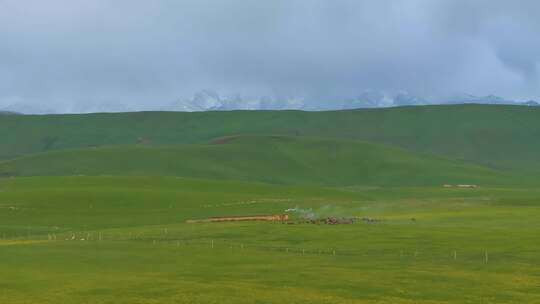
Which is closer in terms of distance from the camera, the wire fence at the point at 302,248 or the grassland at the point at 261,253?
the grassland at the point at 261,253

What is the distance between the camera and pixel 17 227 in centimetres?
10094

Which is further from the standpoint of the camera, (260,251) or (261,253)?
(260,251)

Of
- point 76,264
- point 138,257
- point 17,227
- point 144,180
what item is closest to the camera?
point 76,264

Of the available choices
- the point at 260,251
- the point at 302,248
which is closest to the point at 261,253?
the point at 260,251

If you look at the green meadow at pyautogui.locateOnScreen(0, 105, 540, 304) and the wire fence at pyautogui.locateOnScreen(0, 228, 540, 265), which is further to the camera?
the wire fence at pyautogui.locateOnScreen(0, 228, 540, 265)

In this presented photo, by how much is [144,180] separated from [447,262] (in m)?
115

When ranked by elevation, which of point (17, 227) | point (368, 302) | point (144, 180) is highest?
point (144, 180)

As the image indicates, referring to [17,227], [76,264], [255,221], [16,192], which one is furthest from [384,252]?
[16,192]

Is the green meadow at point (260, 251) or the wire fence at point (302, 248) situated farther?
the wire fence at point (302, 248)

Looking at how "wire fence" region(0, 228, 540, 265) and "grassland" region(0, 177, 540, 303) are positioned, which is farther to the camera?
"wire fence" region(0, 228, 540, 265)

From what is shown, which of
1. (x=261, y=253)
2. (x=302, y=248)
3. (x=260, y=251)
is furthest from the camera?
(x=302, y=248)

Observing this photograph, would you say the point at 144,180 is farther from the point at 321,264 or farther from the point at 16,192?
the point at 321,264

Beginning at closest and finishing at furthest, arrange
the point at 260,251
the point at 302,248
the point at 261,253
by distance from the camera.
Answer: the point at 261,253, the point at 260,251, the point at 302,248

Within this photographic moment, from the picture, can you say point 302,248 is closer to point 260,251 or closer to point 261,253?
point 260,251
